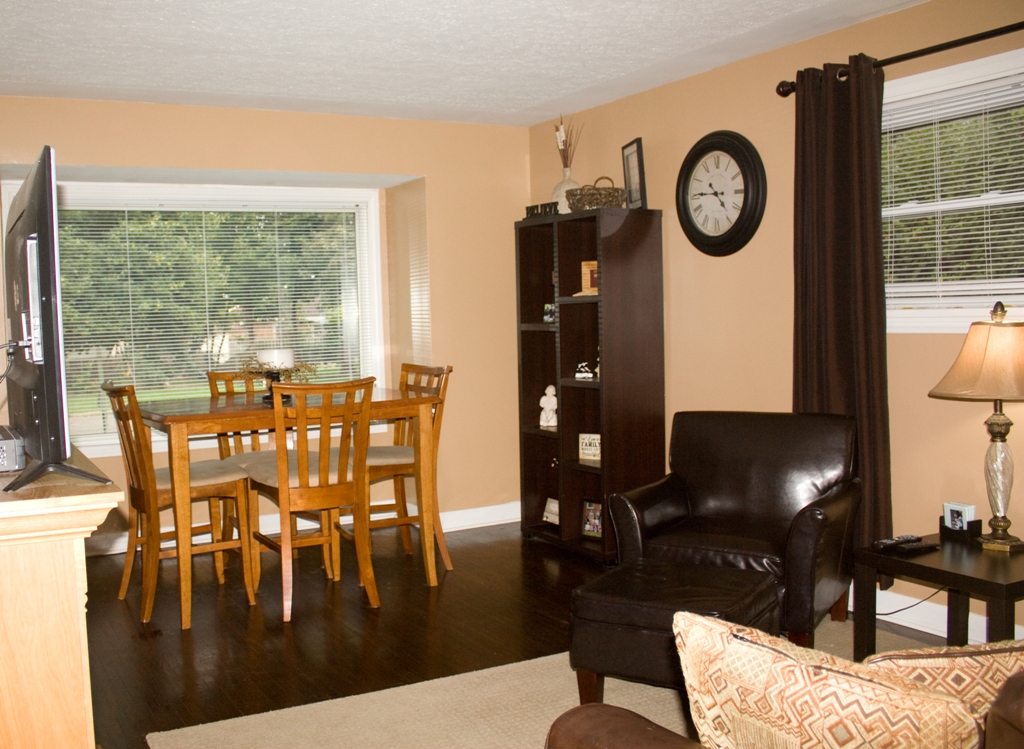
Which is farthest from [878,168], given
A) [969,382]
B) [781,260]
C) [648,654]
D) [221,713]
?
[221,713]

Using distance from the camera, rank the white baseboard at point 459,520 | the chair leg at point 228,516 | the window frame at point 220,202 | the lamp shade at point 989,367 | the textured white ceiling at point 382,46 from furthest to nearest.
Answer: the window frame at point 220,202
the white baseboard at point 459,520
the chair leg at point 228,516
the textured white ceiling at point 382,46
the lamp shade at point 989,367

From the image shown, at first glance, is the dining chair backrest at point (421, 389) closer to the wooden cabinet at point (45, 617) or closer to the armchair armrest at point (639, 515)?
the armchair armrest at point (639, 515)

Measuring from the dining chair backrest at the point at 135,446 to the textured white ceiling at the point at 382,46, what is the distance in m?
1.47

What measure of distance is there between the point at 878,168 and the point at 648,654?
7.04 feet

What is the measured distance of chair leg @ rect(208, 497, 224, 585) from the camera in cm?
458

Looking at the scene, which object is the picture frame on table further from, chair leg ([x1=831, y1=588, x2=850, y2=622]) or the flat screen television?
the flat screen television

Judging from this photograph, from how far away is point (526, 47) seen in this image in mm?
4082

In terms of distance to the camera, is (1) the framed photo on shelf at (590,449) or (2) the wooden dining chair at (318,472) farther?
(1) the framed photo on shelf at (590,449)

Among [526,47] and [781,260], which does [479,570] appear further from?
[526,47]

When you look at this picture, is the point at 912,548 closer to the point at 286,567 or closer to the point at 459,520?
the point at 286,567

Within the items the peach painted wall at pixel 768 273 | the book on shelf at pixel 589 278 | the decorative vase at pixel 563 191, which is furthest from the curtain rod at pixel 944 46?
the decorative vase at pixel 563 191

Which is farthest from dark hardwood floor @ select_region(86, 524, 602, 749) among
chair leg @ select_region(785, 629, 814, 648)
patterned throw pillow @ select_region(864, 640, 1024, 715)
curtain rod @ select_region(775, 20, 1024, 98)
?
curtain rod @ select_region(775, 20, 1024, 98)

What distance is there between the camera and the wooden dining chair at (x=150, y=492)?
13.1ft

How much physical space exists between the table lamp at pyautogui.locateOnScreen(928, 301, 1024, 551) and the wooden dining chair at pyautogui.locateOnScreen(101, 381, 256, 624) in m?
3.03
